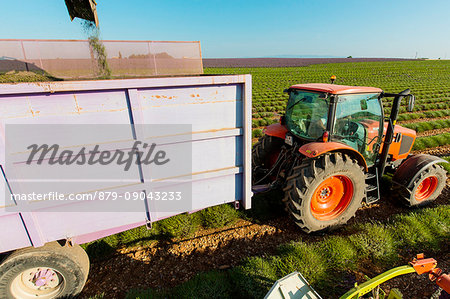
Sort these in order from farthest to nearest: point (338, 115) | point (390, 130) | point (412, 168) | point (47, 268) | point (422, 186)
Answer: point (422, 186), point (412, 168), point (390, 130), point (338, 115), point (47, 268)

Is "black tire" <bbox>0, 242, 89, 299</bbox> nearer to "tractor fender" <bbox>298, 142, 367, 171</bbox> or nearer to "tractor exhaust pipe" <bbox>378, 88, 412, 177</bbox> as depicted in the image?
"tractor fender" <bbox>298, 142, 367, 171</bbox>

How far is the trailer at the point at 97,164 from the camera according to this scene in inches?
79.8

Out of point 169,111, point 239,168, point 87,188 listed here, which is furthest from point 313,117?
point 87,188

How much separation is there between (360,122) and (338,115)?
672 millimetres

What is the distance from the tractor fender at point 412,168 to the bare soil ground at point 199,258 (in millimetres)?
717

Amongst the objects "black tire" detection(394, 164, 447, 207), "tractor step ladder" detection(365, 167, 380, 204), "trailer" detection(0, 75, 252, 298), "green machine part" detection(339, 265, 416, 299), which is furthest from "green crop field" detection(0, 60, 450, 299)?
"trailer" detection(0, 75, 252, 298)

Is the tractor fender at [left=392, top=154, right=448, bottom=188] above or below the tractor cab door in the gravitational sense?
below

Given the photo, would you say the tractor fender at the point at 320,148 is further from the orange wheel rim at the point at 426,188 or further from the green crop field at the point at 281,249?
the orange wheel rim at the point at 426,188

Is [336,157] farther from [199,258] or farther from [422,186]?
[199,258]

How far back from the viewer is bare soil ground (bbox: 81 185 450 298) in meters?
2.96

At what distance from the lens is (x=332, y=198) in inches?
156

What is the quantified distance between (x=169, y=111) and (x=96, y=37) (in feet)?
7.84

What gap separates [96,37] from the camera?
3.71 m

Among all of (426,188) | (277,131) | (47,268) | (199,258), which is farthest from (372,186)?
(47,268)
